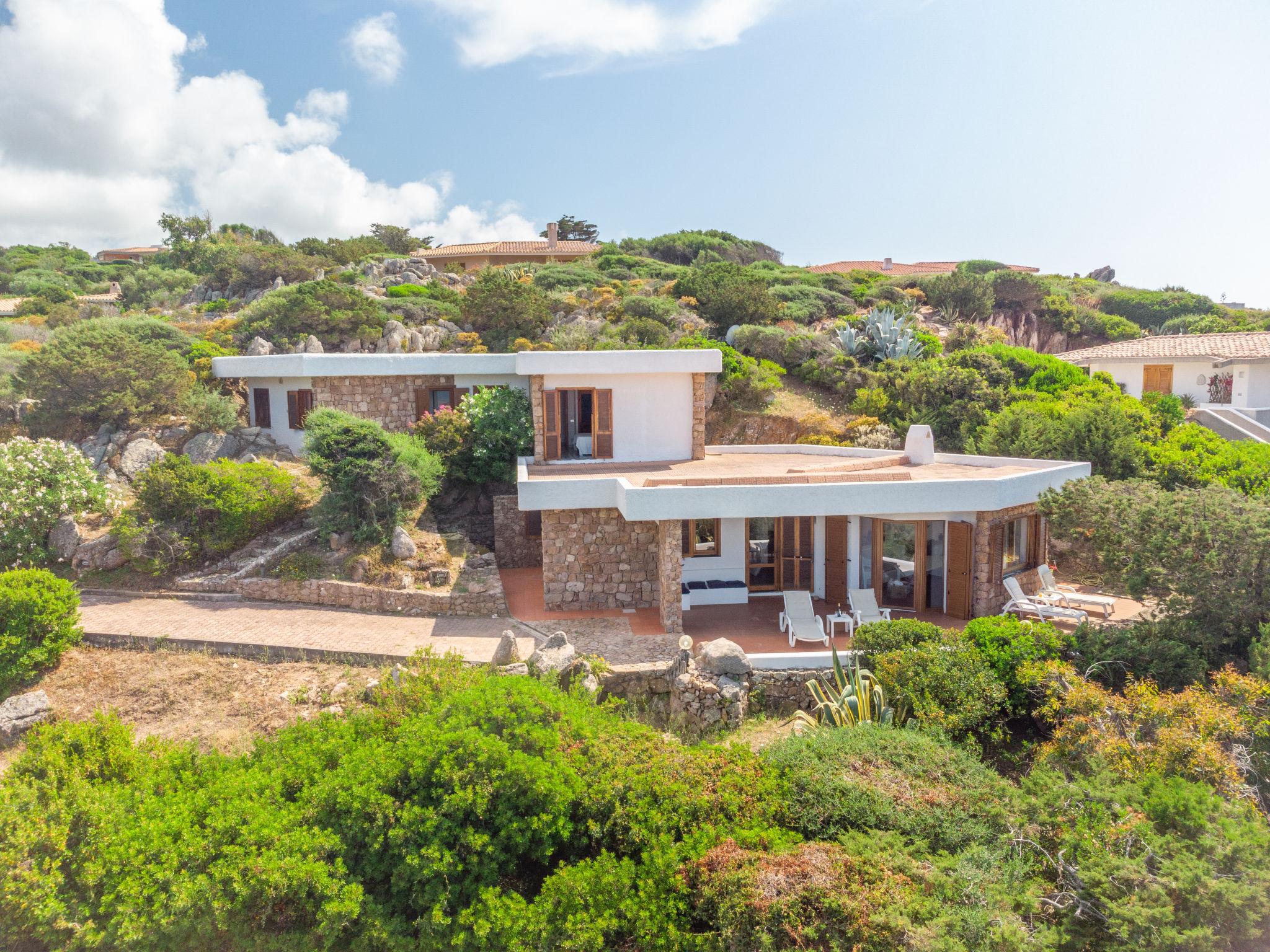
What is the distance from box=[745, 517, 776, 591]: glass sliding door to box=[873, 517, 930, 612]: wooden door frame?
2.02 metres

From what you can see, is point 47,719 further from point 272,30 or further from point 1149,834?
point 272,30

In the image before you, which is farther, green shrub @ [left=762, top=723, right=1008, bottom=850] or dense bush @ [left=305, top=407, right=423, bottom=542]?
dense bush @ [left=305, top=407, right=423, bottom=542]

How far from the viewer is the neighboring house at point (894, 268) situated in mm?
54188

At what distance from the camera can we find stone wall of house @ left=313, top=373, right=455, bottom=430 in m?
20.5

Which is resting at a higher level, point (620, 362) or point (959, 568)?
point (620, 362)

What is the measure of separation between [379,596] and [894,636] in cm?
995

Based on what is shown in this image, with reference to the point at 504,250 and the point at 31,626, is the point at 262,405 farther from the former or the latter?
the point at 504,250

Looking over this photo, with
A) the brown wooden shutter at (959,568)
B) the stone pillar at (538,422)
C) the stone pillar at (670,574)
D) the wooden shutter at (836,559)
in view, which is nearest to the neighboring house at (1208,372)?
the brown wooden shutter at (959,568)

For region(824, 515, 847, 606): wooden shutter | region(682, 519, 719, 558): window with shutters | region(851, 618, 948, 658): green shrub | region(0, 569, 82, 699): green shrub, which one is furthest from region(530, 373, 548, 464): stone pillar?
region(0, 569, 82, 699): green shrub

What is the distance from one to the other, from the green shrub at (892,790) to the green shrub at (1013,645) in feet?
6.31

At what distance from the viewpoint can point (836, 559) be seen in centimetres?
1449

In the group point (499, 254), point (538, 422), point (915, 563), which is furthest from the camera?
point (499, 254)

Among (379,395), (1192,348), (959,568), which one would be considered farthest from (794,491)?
(1192,348)

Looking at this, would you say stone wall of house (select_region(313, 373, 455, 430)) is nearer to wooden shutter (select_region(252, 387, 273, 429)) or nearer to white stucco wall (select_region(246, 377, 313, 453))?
white stucco wall (select_region(246, 377, 313, 453))
